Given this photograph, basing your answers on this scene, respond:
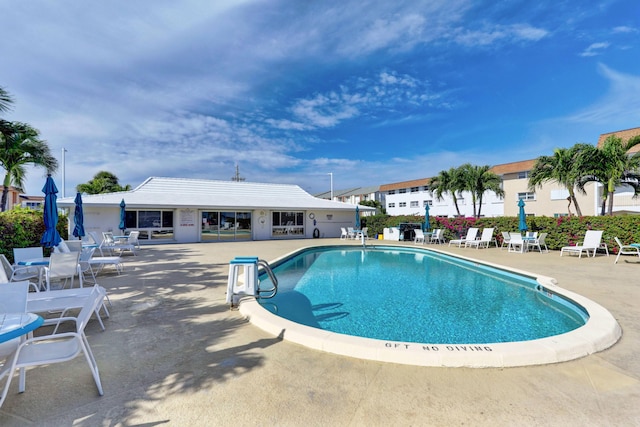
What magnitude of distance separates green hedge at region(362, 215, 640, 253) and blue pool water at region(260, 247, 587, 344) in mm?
6594

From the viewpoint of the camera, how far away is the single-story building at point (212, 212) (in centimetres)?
1833

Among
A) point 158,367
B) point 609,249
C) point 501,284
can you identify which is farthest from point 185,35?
point 609,249

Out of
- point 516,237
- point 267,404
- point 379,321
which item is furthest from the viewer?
point 516,237

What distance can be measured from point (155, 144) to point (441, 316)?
26.5m

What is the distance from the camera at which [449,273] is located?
10000 millimetres

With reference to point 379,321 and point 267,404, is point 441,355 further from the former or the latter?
point 379,321

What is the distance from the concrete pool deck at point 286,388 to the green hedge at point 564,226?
1126cm

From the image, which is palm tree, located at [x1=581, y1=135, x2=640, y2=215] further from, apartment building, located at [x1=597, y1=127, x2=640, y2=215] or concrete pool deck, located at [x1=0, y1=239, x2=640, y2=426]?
concrete pool deck, located at [x1=0, y1=239, x2=640, y2=426]

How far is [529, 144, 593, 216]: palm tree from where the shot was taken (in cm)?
1546

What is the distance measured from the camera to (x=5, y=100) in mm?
9195

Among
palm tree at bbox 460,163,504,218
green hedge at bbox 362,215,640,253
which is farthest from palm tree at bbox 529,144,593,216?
palm tree at bbox 460,163,504,218

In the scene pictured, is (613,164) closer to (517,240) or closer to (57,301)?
(517,240)

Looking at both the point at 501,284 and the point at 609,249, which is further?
the point at 609,249

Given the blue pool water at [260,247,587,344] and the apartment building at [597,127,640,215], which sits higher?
the apartment building at [597,127,640,215]
